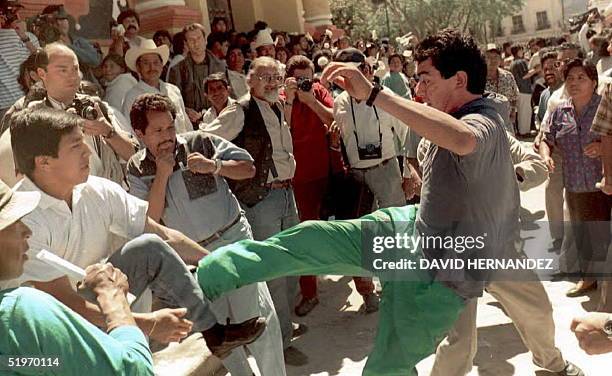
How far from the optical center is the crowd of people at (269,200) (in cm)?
243

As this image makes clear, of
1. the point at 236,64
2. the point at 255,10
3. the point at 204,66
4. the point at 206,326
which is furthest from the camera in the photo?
the point at 255,10

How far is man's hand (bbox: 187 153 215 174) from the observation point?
→ 3531mm

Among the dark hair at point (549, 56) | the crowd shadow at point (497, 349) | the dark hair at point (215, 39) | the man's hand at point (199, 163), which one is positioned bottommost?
the crowd shadow at point (497, 349)

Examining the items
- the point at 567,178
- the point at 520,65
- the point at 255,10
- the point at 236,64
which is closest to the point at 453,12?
the point at 255,10

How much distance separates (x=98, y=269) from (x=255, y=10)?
16.3 m

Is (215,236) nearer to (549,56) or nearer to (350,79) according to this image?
(350,79)

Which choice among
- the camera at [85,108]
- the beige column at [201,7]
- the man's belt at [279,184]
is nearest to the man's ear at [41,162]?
the camera at [85,108]

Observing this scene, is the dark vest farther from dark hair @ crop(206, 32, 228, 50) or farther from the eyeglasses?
dark hair @ crop(206, 32, 228, 50)

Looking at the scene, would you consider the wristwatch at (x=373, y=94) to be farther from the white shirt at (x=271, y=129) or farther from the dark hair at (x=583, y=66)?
the dark hair at (x=583, y=66)

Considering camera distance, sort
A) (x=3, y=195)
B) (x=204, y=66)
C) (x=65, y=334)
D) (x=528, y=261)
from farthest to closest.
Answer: (x=204, y=66)
(x=528, y=261)
(x=3, y=195)
(x=65, y=334)

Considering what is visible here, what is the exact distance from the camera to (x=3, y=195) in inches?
80.4

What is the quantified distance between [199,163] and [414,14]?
146 feet

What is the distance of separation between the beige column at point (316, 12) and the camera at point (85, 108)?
17172 millimetres

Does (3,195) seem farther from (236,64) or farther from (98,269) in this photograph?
(236,64)
